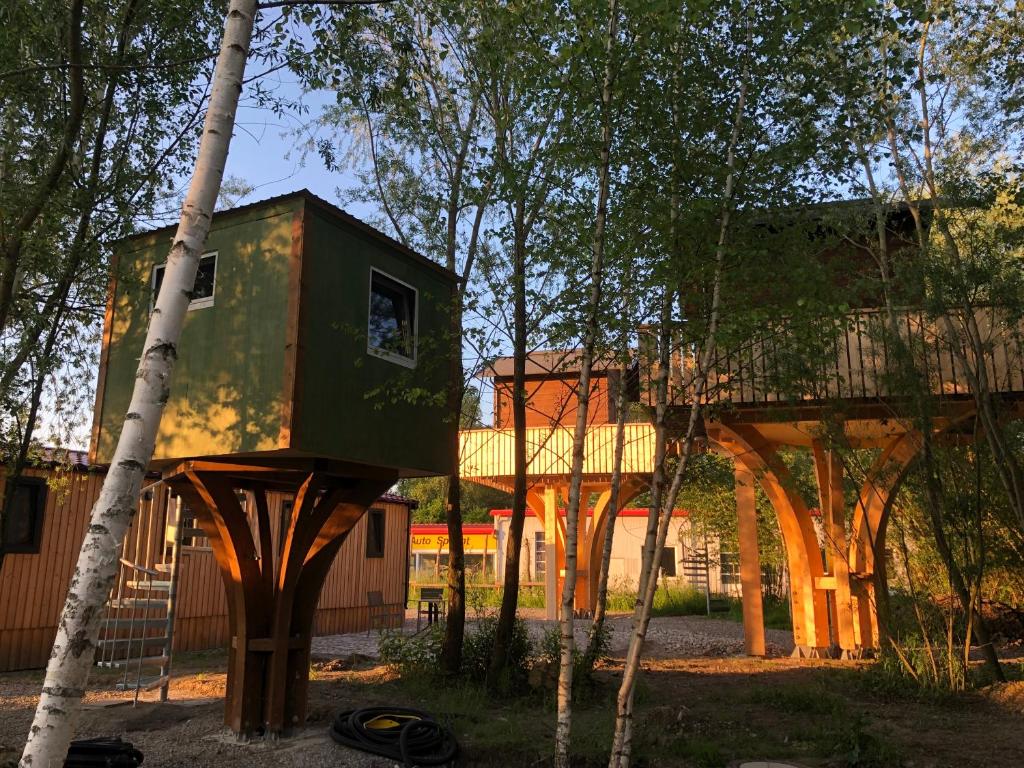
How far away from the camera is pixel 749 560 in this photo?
1226 centimetres

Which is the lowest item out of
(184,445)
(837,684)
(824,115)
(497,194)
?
(837,684)

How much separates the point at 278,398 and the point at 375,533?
13057 millimetres

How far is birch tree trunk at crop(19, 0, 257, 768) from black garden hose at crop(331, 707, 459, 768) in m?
3.60

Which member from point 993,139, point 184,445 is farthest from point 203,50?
point 993,139

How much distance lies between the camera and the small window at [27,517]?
11.8 m

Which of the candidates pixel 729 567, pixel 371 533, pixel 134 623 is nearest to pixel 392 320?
pixel 134 623

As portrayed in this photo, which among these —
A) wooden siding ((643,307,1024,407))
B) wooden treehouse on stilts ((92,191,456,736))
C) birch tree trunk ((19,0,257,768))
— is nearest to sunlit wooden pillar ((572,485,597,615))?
wooden siding ((643,307,1024,407))

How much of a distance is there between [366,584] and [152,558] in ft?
20.9

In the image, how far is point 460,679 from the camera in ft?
32.5

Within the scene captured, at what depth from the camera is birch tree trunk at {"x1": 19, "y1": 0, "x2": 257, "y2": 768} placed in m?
3.57

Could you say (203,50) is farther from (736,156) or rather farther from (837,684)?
(837,684)

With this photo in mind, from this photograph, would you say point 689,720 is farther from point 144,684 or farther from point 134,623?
point 144,684

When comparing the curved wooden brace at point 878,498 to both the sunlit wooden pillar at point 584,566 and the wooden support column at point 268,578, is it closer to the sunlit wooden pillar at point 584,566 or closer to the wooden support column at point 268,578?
the sunlit wooden pillar at point 584,566

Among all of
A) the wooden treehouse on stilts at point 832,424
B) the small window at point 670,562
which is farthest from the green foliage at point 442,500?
the wooden treehouse on stilts at point 832,424
